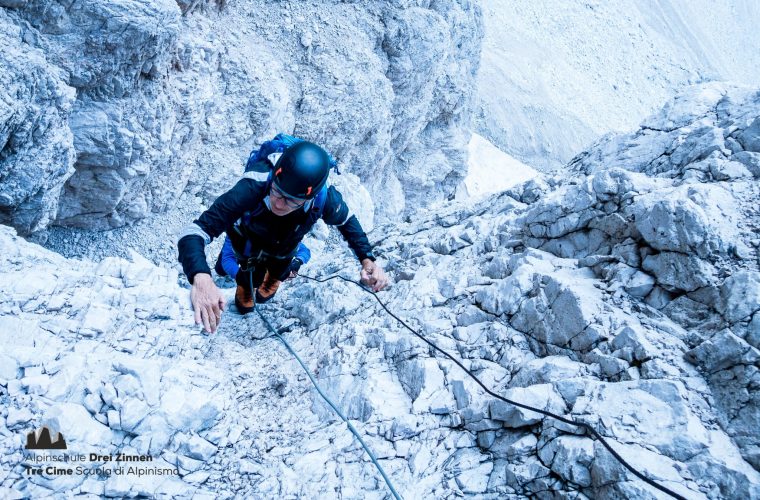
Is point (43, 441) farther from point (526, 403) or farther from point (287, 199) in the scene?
point (526, 403)

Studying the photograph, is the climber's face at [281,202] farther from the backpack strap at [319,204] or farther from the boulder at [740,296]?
the boulder at [740,296]

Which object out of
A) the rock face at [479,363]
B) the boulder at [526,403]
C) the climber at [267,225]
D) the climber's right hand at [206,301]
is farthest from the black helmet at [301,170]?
the boulder at [526,403]

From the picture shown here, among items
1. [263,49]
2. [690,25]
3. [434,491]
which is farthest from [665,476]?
[690,25]

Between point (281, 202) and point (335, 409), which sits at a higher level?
point (281, 202)

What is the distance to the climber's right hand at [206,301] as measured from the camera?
3219 mm

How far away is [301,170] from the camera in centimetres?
337

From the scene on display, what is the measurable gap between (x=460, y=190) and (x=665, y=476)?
1467 centimetres

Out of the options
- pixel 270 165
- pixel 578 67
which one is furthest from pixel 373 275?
pixel 578 67

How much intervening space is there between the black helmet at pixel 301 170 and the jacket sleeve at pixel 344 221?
587 millimetres

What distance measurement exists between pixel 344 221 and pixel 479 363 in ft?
5.74

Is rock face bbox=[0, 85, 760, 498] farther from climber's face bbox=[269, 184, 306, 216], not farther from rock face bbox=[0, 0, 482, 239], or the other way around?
rock face bbox=[0, 0, 482, 239]

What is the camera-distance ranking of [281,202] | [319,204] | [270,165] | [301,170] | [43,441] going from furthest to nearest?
[319,204] → [270,165] → [281,202] → [301,170] → [43,441]

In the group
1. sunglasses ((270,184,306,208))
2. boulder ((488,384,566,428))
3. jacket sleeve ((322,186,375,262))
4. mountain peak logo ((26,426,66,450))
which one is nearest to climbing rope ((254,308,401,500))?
boulder ((488,384,566,428))

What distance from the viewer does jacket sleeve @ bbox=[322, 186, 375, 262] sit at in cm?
411
